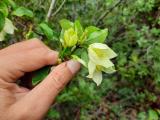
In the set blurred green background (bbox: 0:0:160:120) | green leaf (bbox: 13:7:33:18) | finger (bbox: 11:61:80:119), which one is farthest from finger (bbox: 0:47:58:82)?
blurred green background (bbox: 0:0:160:120)

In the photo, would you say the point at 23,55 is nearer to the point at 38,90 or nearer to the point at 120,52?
the point at 38,90

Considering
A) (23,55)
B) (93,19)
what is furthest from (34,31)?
(93,19)

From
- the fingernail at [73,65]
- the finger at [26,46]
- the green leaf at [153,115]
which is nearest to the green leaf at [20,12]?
the finger at [26,46]

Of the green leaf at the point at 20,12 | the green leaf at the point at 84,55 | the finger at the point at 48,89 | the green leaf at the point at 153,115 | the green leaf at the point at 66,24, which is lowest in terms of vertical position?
the green leaf at the point at 153,115

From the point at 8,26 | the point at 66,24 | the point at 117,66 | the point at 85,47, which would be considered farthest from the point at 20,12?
the point at 117,66

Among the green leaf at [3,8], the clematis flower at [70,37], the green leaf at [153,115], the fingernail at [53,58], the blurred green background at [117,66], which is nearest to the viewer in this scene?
the clematis flower at [70,37]

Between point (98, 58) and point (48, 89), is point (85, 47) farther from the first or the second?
point (48, 89)

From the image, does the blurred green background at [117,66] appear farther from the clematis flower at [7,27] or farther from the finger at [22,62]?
the finger at [22,62]
